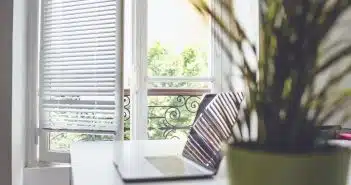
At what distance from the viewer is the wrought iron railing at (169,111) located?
120 inches

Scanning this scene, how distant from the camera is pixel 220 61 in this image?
3090 mm

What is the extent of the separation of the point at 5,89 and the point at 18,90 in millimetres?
150

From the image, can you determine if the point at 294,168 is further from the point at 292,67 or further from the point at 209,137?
the point at 209,137

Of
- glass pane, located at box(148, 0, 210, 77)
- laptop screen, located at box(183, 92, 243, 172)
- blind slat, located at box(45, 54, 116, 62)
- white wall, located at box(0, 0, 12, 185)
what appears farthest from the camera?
glass pane, located at box(148, 0, 210, 77)

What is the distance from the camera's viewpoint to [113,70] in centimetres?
279

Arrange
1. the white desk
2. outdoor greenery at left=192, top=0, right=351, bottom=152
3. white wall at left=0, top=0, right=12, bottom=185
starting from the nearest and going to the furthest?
outdoor greenery at left=192, top=0, right=351, bottom=152 < the white desk < white wall at left=0, top=0, right=12, bottom=185

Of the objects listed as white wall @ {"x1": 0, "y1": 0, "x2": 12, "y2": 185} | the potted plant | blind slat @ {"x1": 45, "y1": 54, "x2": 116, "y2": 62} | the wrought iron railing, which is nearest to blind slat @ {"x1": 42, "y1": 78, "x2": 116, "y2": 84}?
blind slat @ {"x1": 45, "y1": 54, "x2": 116, "y2": 62}

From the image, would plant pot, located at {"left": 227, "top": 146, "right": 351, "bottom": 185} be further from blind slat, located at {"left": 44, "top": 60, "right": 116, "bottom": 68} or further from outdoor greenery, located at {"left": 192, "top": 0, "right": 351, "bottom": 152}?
blind slat, located at {"left": 44, "top": 60, "right": 116, "bottom": 68}

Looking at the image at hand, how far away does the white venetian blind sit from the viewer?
110 inches

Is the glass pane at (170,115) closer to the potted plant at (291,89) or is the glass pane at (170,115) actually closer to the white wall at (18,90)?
the white wall at (18,90)

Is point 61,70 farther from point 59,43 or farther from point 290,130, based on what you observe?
point 290,130

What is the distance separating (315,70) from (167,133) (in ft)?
8.36

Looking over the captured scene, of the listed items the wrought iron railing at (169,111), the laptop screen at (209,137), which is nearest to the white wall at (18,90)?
the wrought iron railing at (169,111)

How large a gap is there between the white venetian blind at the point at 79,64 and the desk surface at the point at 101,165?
101cm
